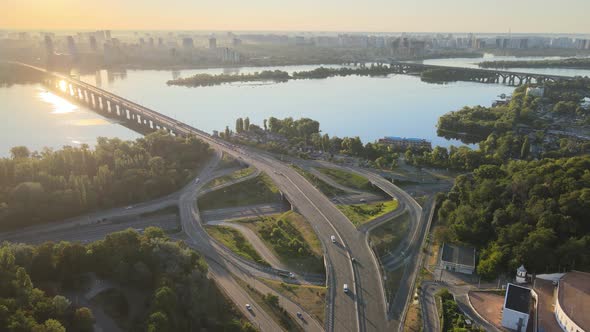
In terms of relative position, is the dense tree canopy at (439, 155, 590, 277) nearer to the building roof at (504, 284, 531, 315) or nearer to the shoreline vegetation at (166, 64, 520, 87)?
the building roof at (504, 284, 531, 315)

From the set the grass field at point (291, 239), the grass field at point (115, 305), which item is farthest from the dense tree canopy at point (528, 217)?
the grass field at point (115, 305)

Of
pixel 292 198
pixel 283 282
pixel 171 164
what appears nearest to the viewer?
pixel 283 282

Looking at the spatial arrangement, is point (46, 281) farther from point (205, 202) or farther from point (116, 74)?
point (116, 74)

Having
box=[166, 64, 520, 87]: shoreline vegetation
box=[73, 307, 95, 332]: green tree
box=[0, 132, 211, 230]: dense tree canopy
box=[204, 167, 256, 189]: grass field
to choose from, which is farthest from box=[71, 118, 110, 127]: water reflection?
box=[73, 307, 95, 332]: green tree

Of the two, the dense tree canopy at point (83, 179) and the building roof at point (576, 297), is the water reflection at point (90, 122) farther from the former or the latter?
the building roof at point (576, 297)

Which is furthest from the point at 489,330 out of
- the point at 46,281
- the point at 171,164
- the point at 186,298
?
the point at 171,164

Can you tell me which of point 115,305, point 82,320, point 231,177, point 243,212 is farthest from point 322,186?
point 82,320
